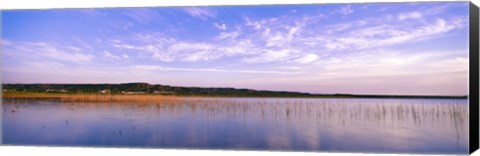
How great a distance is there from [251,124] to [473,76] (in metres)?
2.63

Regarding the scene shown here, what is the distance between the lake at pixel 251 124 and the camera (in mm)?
8508

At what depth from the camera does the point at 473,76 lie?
26.3ft

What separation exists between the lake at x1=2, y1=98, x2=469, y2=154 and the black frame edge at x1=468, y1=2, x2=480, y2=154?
0.30 feet

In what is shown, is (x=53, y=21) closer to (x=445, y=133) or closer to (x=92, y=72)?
(x=92, y=72)

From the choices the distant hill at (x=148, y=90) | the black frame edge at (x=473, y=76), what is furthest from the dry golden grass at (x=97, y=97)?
the black frame edge at (x=473, y=76)

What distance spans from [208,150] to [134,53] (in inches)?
57.6

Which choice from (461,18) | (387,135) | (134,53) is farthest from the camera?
(134,53)

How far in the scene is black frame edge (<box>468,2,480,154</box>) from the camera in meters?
7.97

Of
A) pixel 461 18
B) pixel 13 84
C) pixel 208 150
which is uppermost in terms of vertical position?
pixel 461 18

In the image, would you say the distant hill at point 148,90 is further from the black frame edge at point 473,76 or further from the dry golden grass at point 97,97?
the black frame edge at point 473,76

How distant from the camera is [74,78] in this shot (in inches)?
374

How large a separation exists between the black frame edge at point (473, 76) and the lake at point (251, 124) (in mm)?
92

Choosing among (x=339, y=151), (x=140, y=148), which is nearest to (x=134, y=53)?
(x=140, y=148)

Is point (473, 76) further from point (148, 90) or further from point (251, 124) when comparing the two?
point (148, 90)
